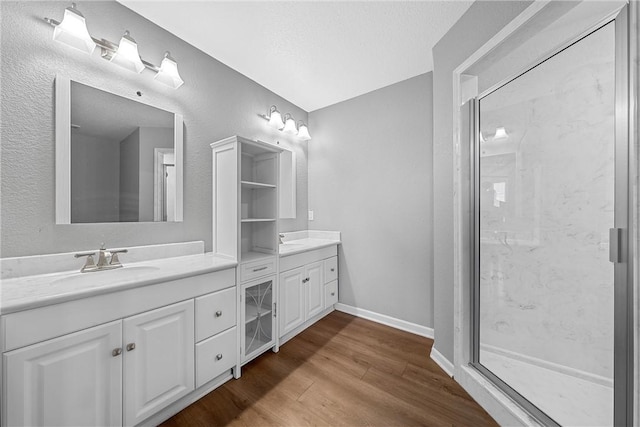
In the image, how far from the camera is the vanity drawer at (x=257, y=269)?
65.4 inches

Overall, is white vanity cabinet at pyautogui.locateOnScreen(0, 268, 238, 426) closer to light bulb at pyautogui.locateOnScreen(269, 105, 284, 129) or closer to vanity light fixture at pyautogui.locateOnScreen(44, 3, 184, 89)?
vanity light fixture at pyautogui.locateOnScreen(44, 3, 184, 89)

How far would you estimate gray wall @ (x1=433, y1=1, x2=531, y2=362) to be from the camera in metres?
1.56

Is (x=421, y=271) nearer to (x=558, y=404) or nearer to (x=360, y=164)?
(x=558, y=404)

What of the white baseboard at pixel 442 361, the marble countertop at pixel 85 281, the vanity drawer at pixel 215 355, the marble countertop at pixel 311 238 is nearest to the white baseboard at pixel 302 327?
the vanity drawer at pixel 215 355

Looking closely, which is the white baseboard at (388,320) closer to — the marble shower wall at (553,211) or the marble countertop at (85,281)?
the marble shower wall at (553,211)

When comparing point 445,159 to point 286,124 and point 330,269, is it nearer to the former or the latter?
point 330,269

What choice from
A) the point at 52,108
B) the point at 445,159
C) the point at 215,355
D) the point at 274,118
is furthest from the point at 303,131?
the point at 215,355

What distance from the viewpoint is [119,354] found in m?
1.07

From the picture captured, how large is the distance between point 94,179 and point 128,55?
81cm

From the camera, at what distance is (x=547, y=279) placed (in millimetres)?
1728

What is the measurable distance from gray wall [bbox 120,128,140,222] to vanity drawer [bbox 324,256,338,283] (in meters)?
1.76

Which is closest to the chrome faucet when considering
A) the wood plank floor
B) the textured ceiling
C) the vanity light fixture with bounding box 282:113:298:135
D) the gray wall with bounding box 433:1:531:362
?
the wood plank floor

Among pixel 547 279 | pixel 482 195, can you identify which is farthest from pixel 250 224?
pixel 547 279

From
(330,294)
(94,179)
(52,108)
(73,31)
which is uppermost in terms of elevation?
(73,31)
